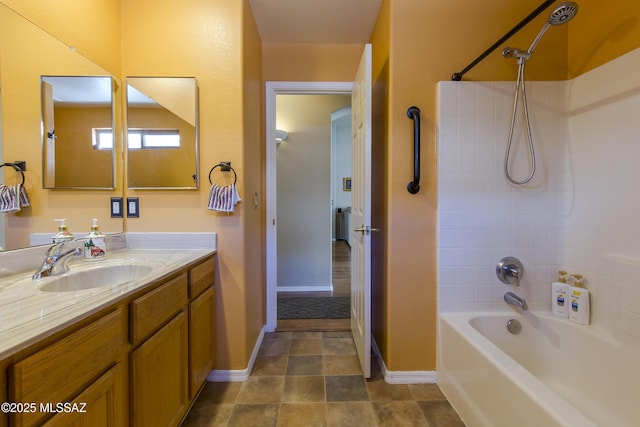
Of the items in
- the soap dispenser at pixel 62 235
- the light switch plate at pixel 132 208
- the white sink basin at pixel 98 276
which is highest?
the light switch plate at pixel 132 208

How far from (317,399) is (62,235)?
1.57 m

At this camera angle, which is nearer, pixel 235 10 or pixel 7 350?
pixel 7 350

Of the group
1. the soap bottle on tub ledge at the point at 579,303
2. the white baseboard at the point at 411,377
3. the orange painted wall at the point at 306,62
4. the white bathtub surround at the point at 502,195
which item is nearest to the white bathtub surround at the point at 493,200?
the white bathtub surround at the point at 502,195

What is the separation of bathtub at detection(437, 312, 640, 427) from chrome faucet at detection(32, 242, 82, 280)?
6.21 ft

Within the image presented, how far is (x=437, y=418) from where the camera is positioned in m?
1.38

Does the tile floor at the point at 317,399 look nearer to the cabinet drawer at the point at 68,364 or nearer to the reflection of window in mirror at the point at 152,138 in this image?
the cabinet drawer at the point at 68,364

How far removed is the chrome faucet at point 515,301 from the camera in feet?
5.02

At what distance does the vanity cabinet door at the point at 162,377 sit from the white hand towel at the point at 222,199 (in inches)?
23.4

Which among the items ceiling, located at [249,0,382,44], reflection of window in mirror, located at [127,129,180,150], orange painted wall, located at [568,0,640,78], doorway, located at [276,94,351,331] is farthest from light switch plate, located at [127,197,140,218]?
orange painted wall, located at [568,0,640,78]

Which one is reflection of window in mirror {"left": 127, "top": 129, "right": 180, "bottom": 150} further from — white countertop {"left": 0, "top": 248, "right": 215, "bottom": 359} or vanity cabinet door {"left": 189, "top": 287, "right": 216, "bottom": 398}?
vanity cabinet door {"left": 189, "top": 287, "right": 216, "bottom": 398}

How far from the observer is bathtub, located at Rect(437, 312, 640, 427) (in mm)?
986

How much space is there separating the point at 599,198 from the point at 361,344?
1.63 meters

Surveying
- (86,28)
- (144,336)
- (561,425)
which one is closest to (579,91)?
(561,425)

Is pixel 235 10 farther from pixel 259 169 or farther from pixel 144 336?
pixel 144 336
